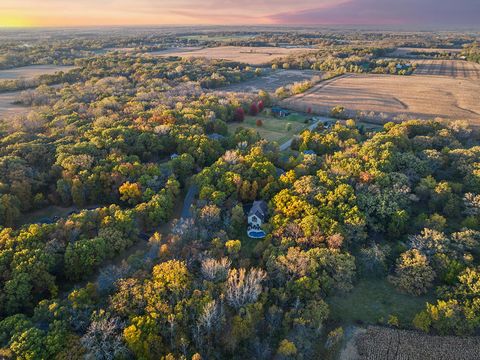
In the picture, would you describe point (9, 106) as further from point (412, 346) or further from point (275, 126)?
point (412, 346)

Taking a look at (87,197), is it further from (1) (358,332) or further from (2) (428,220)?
(2) (428,220)

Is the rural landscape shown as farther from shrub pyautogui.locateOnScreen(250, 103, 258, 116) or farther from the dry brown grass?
shrub pyautogui.locateOnScreen(250, 103, 258, 116)

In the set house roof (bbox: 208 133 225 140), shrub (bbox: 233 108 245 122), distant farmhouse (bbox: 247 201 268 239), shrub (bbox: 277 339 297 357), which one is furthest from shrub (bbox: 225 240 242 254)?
shrub (bbox: 233 108 245 122)

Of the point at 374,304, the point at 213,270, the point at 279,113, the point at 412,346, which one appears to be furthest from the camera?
the point at 279,113

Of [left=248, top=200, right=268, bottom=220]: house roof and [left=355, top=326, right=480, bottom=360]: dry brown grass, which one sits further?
[left=248, top=200, right=268, bottom=220]: house roof

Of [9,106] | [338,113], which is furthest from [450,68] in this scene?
[9,106]

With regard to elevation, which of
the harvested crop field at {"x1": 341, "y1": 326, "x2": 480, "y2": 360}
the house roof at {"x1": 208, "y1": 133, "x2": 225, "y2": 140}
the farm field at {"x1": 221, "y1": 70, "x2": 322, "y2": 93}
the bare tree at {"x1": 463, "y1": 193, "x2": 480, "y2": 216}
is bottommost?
the harvested crop field at {"x1": 341, "y1": 326, "x2": 480, "y2": 360}

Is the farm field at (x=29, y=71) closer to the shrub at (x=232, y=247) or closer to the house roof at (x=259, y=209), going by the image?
the house roof at (x=259, y=209)
